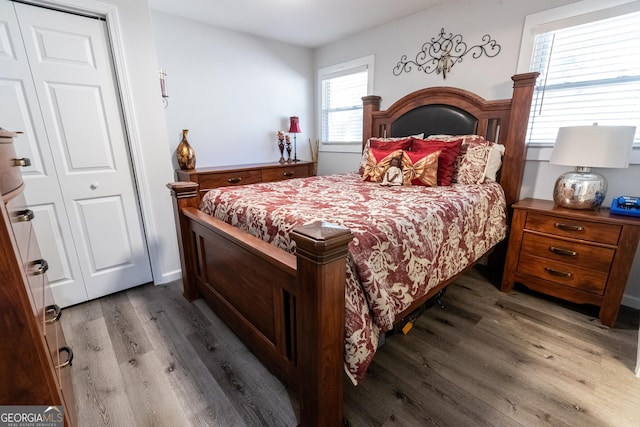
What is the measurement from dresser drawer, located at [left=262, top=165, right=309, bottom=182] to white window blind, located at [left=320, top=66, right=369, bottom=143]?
0.76 m

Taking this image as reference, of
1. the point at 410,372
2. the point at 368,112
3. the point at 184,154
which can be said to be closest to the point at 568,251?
the point at 410,372

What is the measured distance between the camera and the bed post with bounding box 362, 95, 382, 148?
11.2 ft

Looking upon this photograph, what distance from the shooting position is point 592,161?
1827 mm

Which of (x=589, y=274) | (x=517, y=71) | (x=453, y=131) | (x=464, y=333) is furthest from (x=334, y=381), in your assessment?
(x=517, y=71)

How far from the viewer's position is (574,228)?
6.38ft

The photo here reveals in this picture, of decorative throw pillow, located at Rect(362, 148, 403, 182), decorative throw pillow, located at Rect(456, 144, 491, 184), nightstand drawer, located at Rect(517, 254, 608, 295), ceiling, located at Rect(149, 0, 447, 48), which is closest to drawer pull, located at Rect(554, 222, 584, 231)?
nightstand drawer, located at Rect(517, 254, 608, 295)

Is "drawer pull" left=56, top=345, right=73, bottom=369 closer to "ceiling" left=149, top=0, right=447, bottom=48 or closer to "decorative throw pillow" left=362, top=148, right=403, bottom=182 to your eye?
"decorative throw pillow" left=362, top=148, right=403, bottom=182

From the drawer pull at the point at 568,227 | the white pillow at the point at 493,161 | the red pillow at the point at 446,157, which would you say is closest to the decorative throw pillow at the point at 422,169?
the red pillow at the point at 446,157

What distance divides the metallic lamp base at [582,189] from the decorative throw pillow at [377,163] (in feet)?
3.93

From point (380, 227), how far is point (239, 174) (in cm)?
215

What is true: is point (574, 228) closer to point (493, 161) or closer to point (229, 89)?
point (493, 161)

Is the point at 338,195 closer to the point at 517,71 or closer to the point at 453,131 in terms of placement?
the point at 453,131

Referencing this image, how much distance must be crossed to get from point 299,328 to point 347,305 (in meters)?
0.20

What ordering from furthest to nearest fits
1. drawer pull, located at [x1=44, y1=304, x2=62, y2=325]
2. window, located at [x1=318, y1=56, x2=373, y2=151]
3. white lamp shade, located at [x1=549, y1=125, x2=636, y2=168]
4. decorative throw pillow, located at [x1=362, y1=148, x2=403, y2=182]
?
window, located at [x1=318, y1=56, x2=373, y2=151]
decorative throw pillow, located at [x1=362, y1=148, x2=403, y2=182]
white lamp shade, located at [x1=549, y1=125, x2=636, y2=168]
drawer pull, located at [x1=44, y1=304, x2=62, y2=325]
